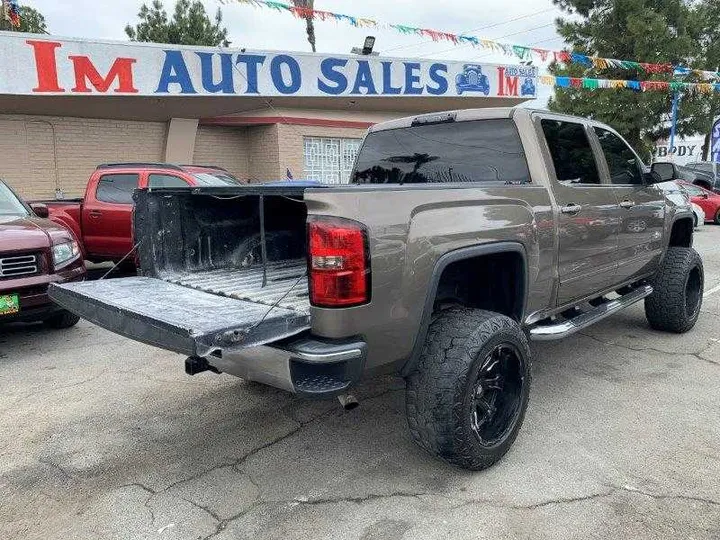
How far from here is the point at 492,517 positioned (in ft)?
8.93

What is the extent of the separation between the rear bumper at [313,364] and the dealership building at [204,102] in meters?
9.94

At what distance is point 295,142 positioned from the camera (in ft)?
46.4

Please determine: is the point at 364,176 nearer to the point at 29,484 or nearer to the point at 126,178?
the point at 29,484

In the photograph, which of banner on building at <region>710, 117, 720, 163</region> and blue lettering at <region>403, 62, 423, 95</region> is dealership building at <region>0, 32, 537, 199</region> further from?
banner on building at <region>710, 117, 720, 163</region>

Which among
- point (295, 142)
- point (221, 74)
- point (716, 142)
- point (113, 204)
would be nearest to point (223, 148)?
point (295, 142)

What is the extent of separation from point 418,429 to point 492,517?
0.52 metres

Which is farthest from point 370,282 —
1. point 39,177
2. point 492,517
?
point 39,177

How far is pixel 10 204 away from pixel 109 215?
242 centimetres

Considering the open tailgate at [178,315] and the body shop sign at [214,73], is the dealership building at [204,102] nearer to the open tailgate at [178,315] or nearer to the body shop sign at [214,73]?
the body shop sign at [214,73]

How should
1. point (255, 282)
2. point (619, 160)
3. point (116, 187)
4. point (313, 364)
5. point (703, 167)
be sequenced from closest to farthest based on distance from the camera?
point (313, 364) < point (255, 282) < point (619, 160) < point (116, 187) < point (703, 167)

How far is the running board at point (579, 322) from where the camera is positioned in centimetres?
371

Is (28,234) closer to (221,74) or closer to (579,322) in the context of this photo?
(579,322)

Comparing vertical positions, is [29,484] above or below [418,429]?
below

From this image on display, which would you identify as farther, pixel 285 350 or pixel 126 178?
pixel 126 178
